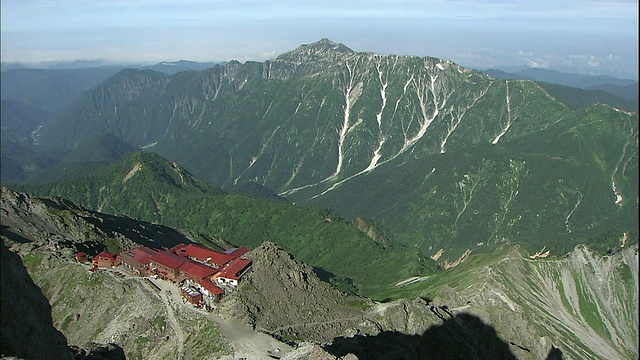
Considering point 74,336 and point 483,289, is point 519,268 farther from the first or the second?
point 74,336

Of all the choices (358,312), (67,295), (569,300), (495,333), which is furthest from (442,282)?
(67,295)

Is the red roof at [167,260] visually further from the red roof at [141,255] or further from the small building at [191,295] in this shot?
the small building at [191,295]

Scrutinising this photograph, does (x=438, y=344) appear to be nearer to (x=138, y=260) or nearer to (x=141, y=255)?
(x=138, y=260)

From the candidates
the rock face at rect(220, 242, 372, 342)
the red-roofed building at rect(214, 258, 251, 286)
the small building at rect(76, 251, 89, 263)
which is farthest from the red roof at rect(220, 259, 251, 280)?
the small building at rect(76, 251, 89, 263)

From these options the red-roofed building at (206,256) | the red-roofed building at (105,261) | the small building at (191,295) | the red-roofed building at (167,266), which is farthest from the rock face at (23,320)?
the red-roofed building at (206,256)

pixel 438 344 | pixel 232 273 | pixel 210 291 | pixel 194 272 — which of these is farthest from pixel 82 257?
pixel 438 344

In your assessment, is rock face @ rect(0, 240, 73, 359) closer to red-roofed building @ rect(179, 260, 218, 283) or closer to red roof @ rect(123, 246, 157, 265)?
red-roofed building @ rect(179, 260, 218, 283)
